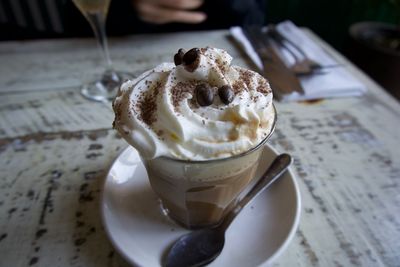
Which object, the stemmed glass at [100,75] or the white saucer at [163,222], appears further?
the stemmed glass at [100,75]

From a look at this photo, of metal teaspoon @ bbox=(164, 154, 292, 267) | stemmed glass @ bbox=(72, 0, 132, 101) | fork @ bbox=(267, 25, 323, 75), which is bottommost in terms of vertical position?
metal teaspoon @ bbox=(164, 154, 292, 267)

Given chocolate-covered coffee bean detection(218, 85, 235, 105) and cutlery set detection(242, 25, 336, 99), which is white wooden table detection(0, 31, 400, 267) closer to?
cutlery set detection(242, 25, 336, 99)

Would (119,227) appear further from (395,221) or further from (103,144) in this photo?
(395,221)

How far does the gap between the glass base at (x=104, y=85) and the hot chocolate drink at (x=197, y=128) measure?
1.49ft

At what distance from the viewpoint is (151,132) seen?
1.87ft

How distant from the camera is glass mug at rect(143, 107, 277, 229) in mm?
568

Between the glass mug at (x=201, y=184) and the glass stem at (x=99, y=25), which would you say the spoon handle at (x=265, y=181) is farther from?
the glass stem at (x=99, y=25)

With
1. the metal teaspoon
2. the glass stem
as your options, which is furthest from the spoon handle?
the glass stem

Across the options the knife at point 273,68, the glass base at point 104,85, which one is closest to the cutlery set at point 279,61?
the knife at point 273,68

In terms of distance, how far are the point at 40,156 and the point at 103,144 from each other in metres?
0.16

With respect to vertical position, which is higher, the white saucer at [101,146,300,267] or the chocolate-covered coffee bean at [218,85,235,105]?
the chocolate-covered coffee bean at [218,85,235,105]

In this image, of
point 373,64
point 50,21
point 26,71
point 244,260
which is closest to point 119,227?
point 244,260

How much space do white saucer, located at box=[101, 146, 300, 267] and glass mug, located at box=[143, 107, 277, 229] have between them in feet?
0.13

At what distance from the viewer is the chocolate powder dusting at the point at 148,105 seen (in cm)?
60
